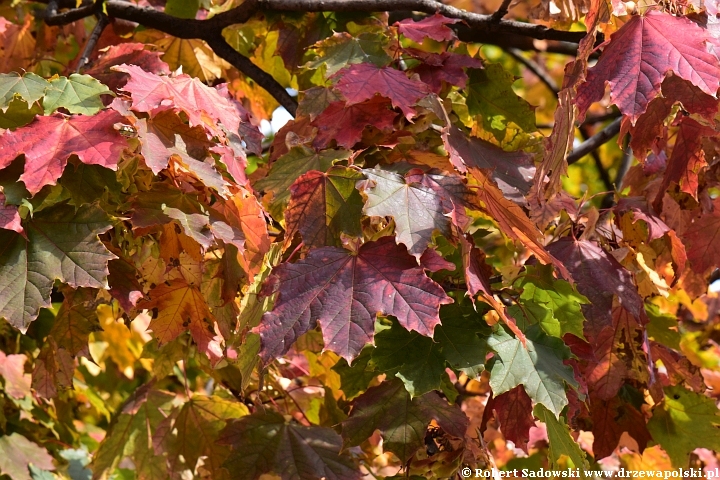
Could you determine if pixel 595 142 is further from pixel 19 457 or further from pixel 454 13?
pixel 19 457

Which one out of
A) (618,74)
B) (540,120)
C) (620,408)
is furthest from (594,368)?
(540,120)

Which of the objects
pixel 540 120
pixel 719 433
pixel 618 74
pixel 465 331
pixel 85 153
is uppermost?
pixel 618 74

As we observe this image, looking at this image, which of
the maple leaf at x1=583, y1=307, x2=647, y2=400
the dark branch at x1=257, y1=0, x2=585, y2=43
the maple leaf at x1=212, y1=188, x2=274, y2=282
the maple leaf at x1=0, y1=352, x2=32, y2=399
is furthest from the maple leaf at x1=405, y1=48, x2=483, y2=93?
the maple leaf at x1=0, y1=352, x2=32, y2=399

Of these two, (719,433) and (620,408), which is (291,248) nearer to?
(620,408)

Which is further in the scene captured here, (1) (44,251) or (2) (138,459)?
(2) (138,459)

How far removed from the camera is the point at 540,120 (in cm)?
643

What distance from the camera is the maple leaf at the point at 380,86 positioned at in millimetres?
1800

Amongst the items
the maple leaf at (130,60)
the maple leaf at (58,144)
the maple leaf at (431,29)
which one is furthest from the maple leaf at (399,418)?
the maple leaf at (130,60)

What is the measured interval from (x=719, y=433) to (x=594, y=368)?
48cm

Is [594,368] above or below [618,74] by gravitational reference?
below

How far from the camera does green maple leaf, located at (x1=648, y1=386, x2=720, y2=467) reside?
2.18 meters

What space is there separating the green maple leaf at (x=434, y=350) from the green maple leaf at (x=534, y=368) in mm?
46

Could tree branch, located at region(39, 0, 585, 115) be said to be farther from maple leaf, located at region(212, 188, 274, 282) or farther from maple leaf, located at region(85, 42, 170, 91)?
maple leaf, located at region(212, 188, 274, 282)

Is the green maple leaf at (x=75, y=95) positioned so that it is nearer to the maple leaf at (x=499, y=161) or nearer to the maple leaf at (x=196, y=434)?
the maple leaf at (x=499, y=161)
